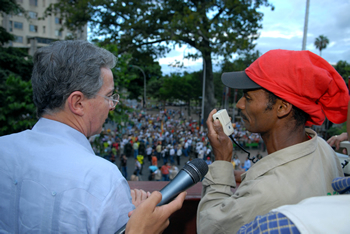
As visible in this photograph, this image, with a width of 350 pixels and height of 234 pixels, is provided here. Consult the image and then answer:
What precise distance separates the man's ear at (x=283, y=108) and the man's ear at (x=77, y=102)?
4.02ft

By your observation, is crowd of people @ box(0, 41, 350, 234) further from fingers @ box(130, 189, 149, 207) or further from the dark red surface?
the dark red surface

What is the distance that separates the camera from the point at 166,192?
3.56ft

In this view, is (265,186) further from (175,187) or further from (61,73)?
(61,73)

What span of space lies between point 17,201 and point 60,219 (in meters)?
0.26

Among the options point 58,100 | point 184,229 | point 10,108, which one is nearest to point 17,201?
point 58,100

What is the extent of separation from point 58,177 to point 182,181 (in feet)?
1.89

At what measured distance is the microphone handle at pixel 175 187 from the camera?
108cm

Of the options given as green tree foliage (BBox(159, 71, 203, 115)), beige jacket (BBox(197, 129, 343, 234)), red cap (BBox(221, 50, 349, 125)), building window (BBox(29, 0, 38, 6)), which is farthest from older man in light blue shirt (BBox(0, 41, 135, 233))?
building window (BBox(29, 0, 38, 6))

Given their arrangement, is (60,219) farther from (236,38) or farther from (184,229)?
(236,38)

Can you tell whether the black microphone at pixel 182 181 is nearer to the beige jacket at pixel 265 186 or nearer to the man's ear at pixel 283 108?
the beige jacket at pixel 265 186

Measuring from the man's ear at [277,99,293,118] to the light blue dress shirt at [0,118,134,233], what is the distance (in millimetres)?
1058

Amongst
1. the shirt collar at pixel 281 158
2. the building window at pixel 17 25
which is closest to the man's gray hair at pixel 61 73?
the shirt collar at pixel 281 158

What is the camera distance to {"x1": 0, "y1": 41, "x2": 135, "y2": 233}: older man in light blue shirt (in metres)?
1.03

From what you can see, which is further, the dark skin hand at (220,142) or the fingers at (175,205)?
the dark skin hand at (220,142)
